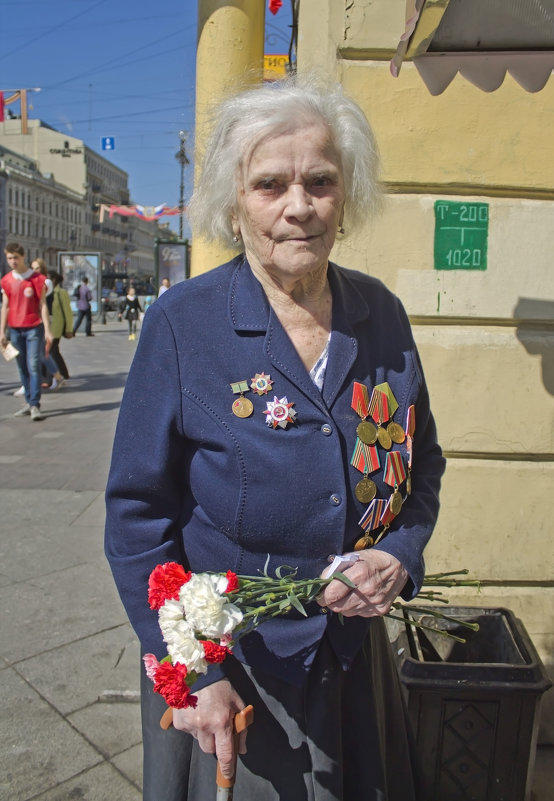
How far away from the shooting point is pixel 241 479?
153 centimetres

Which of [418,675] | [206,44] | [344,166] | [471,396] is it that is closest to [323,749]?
[418,675]

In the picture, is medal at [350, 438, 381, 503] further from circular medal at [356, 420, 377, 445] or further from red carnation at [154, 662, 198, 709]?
red carnation at [154, 662, 198, 709]

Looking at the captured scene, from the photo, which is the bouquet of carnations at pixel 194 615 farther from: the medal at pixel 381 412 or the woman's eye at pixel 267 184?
the woman's eye at pixel 267 184

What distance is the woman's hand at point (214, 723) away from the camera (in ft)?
4.85

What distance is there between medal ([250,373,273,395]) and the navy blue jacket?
0.04 feet

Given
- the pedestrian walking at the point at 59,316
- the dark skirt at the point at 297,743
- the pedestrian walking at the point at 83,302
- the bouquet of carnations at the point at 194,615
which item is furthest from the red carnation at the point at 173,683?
the pedestrian walking at the point at 83,302

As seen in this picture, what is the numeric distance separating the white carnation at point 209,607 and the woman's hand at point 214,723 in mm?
216

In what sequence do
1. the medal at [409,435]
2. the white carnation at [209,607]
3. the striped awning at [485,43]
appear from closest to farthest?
1. the white carnation at [209,607]
2. the medal at [409,435]
3. the striped awning at [485,43]

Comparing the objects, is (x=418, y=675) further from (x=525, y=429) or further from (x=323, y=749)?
(x=525, y=429)

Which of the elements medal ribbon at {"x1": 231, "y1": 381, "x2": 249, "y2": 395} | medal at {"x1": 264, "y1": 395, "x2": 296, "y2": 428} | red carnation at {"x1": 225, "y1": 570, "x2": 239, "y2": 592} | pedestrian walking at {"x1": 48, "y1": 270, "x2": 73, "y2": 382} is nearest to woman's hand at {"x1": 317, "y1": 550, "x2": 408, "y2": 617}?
red carnation at {"x1": 225, "y1": 570, "x2": 239, "y2": 592}

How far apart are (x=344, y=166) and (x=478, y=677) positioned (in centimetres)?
160

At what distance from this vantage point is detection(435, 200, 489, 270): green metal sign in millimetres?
3027

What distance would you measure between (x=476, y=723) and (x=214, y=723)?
115 centimetres

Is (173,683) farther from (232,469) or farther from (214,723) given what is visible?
(232,469)
